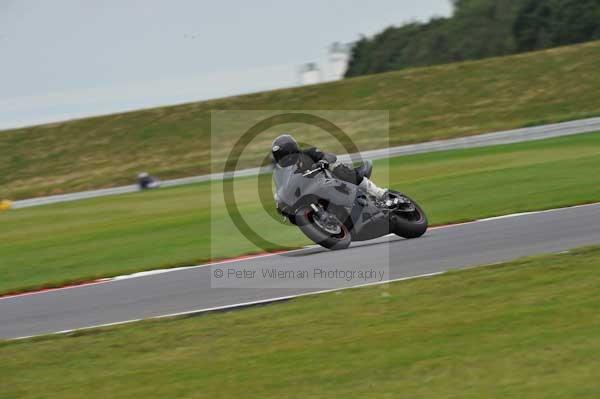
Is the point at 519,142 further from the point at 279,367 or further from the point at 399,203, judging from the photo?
the point at 279,367

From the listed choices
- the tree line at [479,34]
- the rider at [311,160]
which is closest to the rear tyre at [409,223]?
the rider at [311,160]

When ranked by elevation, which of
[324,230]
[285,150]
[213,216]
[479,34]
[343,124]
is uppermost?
[479,34]

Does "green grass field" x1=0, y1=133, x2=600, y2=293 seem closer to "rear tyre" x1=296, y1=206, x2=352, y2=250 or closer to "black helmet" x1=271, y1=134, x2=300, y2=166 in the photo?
"rear tyre" x1=296, y1=206, x2=352, y2=250

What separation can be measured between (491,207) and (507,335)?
8460 mm

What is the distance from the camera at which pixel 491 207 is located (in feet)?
51.2

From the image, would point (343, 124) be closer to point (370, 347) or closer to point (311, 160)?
point (311, 160)

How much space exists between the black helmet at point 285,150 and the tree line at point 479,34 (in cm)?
6229

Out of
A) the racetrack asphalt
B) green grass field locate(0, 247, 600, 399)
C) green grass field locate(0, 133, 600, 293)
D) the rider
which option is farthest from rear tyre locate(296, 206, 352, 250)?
green grass field locate(0, 133, 600, 293)

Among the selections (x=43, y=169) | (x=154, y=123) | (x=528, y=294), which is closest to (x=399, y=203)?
(x=528, y=294)

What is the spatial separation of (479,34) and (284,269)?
7845 cm

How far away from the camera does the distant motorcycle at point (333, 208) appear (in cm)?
1151

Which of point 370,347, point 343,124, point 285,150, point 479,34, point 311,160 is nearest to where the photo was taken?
point 370,347

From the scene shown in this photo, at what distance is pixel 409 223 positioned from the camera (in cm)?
1235

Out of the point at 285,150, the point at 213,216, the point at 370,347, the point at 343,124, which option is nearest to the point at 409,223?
the point at 285,150
